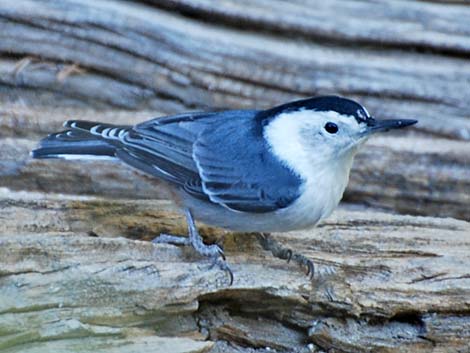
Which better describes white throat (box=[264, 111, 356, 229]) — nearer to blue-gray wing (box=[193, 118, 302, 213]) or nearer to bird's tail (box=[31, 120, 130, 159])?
blue-gray wing (box=[193, 118, 302, 213])

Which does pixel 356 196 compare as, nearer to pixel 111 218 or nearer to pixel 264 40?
pixel 264 40

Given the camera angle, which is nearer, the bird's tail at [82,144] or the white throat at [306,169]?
the white throat at [306,169]

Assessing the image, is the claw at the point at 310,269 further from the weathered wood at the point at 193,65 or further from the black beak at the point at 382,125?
the weathered wood at the point at 193,65

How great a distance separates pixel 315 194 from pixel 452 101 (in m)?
1.67

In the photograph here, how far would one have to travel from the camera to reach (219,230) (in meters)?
4.15

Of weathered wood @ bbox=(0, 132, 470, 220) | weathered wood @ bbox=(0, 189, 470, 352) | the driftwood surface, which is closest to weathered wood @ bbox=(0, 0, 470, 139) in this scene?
the driftwood surface

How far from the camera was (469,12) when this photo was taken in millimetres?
5156

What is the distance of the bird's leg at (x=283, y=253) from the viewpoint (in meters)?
3.77

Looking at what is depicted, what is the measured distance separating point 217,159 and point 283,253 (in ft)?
1.59

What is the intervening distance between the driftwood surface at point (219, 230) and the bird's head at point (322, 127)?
490 mm

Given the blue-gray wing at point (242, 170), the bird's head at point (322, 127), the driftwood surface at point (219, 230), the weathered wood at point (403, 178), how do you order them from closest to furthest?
the driftwood surface at point (219, 230) < the bird's head at point (322, 127) < the blue-gray wing at point (242, 170) < the weathered wood at point (403, 178)

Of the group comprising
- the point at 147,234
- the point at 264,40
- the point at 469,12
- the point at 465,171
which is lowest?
the point at 147,234

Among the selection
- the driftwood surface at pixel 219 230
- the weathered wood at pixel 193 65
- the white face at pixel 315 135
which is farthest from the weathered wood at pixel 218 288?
the weathered wood at pixel 193 65

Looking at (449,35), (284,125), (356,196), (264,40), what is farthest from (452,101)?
(284,125)
